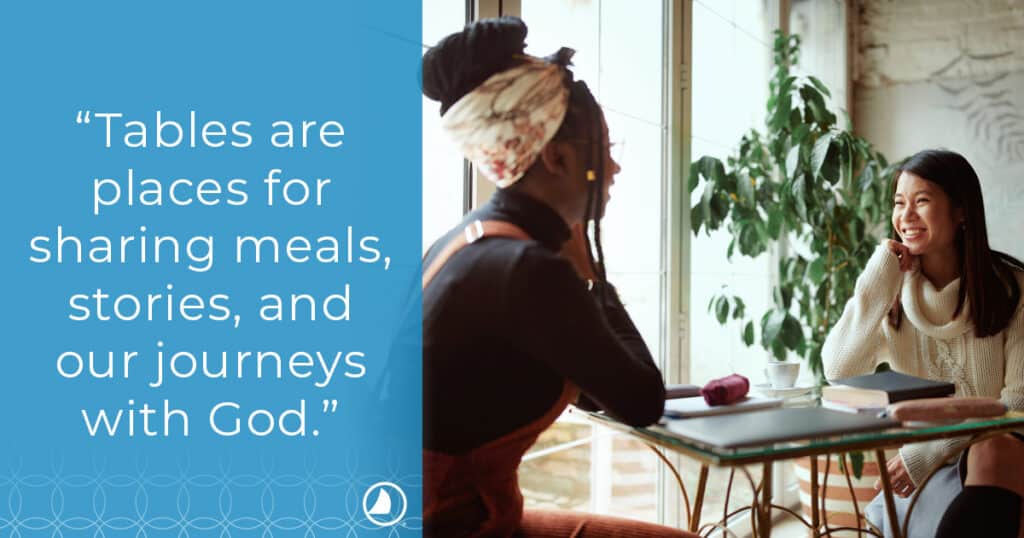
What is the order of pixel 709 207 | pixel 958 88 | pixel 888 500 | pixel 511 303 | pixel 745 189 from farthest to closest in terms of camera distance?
pixel 958 88, pixel 745 189, pixel 709 207, pixel 888 500, pixel 511 303

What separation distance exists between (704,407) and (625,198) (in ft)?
3.36

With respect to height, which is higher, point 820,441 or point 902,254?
point 902,254

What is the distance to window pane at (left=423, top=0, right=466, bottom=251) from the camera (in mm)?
1638

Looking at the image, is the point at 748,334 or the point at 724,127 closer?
the point at 748,334

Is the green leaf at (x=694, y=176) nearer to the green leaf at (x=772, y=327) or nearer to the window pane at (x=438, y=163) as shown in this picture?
the green leaf at (x=772, y=327)

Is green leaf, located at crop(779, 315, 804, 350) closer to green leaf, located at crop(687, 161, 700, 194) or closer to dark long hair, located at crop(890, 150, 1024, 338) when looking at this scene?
green leaf, located at crop(687, 161, 700, 194)

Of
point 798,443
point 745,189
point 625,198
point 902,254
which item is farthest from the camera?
point 745,189

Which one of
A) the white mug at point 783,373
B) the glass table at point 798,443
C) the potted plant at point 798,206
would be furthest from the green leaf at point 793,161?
the glass table at point 798,443

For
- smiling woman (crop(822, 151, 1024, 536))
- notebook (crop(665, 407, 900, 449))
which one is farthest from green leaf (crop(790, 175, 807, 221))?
notebook (crop(665, 407, 900, 449))

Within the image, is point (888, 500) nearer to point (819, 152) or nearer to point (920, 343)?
point (920, 343)

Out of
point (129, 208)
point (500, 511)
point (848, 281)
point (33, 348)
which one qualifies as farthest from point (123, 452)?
point (848, 281)

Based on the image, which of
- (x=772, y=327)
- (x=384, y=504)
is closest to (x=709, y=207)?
(x=772, y=327)

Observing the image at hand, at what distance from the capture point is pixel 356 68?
156 centimetres

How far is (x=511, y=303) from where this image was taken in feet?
3.59
